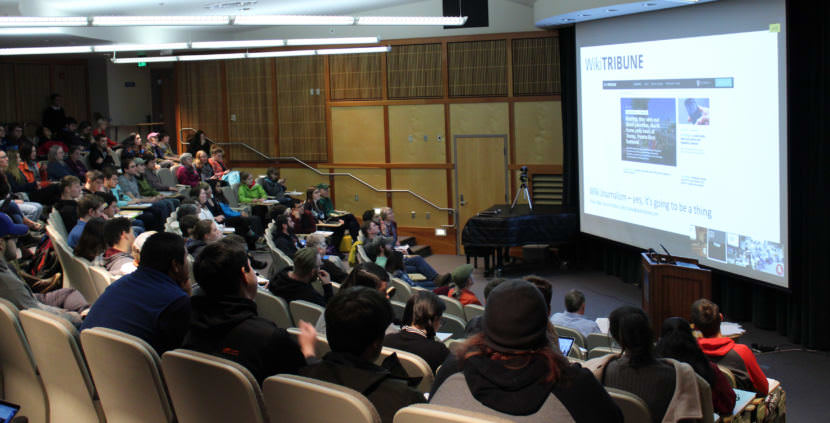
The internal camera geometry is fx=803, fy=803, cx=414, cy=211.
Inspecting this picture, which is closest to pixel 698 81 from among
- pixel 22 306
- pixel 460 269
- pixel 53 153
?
pixel 460 269

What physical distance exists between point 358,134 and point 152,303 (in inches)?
449

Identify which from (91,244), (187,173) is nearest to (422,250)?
(187,173)

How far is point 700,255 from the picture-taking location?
873 centimetres

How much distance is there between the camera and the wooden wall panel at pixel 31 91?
14.7 m

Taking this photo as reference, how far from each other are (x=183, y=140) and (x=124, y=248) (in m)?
10.3

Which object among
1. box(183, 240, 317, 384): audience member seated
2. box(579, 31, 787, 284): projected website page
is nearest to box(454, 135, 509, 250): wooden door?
box(579, 31, 787, 284): projected website page

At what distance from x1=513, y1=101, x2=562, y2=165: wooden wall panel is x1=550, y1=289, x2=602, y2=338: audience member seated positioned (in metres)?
6.93

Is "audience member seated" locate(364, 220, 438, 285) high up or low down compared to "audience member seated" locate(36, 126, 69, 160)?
down

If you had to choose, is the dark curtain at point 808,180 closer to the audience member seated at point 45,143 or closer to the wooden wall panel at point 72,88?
the audience member seated at point 45,143

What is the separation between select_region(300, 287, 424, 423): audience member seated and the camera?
2.39m

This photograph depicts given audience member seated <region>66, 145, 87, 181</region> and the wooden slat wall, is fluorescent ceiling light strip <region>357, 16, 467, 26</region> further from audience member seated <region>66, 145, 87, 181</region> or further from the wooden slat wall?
audience member seated <region>66, 145, 87, 181</region>

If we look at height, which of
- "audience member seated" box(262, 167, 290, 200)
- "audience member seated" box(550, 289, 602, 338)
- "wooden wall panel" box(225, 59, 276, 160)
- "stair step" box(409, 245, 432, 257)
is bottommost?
"stair step" box(409, 245, 432, 257)

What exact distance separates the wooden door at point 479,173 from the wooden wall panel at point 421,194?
32cm

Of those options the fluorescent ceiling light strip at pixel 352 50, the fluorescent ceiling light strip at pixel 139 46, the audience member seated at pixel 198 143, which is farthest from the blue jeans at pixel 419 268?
the audience member seated at pixel 198 143
